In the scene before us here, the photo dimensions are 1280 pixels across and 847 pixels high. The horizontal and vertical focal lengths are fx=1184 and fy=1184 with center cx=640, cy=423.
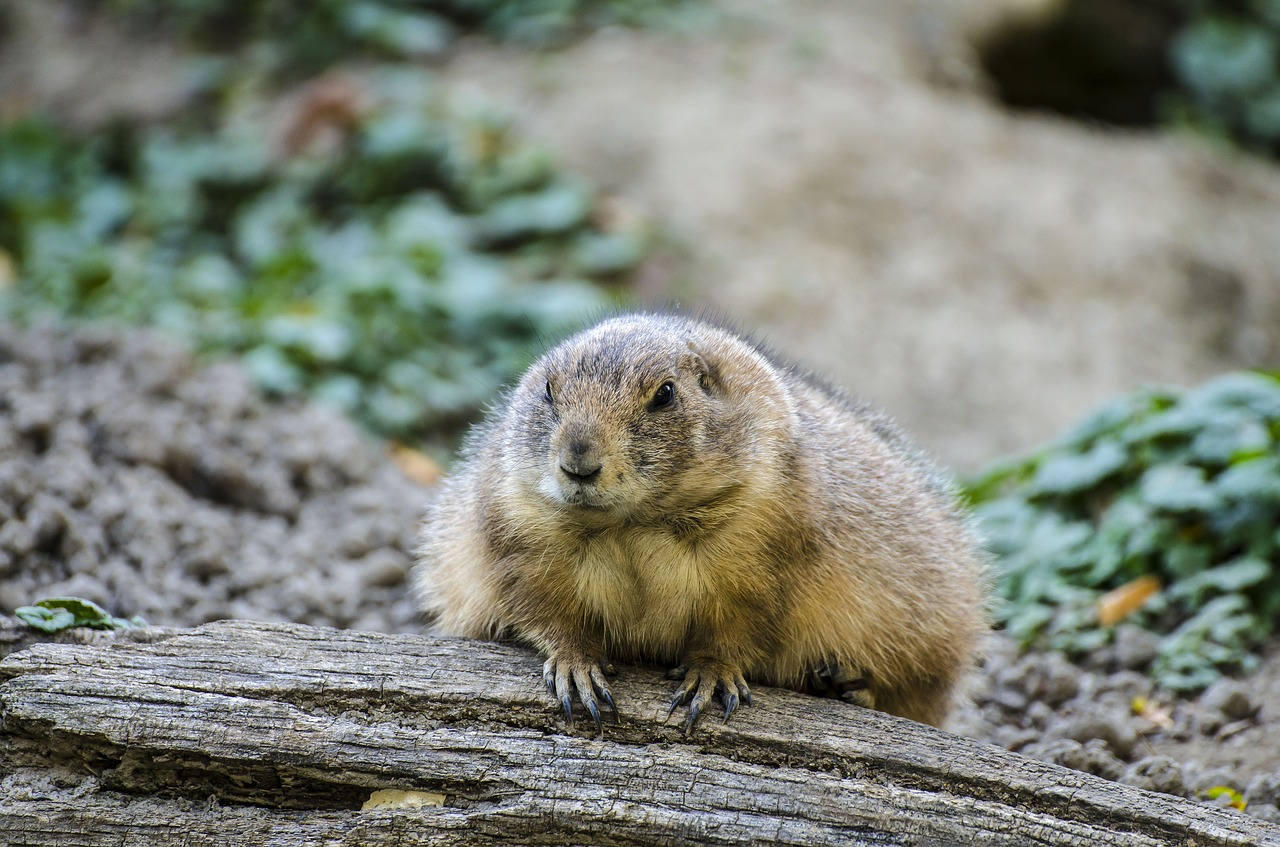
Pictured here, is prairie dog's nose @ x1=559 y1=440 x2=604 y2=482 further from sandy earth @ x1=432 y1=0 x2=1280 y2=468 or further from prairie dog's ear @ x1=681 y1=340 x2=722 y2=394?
sandy earth @ x1=432 y1=0 x2=1280 y2=468

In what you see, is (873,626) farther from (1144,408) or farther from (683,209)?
(683,209)

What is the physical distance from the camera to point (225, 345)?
8.48 m

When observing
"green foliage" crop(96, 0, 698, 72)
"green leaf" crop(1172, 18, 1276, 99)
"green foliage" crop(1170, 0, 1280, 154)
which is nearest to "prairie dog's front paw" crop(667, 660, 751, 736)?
"green foliage" crop(96, 0, 698, 72)

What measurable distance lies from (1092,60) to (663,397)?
44.8 ft

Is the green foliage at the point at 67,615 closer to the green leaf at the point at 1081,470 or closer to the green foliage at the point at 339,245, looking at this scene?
the green foliage at the point at 339,245

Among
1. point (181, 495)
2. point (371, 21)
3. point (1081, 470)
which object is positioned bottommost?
point (181, 495)

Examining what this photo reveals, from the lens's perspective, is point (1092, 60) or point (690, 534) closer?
point (690, 534)

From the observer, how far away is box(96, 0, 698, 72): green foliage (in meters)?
13.4

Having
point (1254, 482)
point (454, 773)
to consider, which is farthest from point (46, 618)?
point (1254, 482)

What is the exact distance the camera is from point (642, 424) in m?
4.21

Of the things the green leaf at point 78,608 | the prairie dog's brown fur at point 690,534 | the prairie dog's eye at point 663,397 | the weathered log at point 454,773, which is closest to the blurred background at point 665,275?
the green leaf at point 78,608

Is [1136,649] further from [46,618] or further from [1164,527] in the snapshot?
[46,618]

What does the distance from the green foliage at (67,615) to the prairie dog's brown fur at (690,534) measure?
1401mm

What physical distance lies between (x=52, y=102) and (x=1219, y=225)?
12819mm
